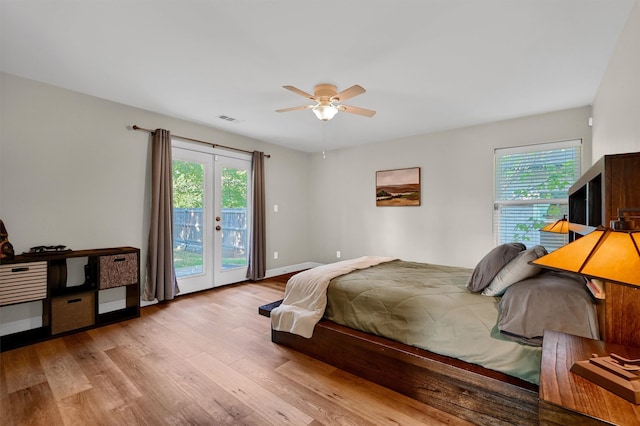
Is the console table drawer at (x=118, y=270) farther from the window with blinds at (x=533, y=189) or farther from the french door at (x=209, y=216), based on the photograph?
the window with blinds at (x=533, y=189)

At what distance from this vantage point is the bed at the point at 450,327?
1.57m

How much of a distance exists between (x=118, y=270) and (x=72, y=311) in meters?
0.53

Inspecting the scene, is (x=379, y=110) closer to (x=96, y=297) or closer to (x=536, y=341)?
(x=536, y=341)

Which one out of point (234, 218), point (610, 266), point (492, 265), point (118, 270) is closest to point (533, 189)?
point (492, 265)

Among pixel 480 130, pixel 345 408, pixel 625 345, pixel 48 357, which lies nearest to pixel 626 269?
pixel 625 345

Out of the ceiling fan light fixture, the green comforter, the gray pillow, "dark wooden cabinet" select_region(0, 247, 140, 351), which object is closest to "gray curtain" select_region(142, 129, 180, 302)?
"dark wooden cabinet" select_region(0, 247, 140, 351)

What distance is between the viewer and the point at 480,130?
4242mm

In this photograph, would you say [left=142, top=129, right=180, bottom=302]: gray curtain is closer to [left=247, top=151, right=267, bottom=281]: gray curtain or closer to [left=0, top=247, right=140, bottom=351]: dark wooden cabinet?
[left=0, top=247, right=140, bottom=351]: dark wooden cabinet

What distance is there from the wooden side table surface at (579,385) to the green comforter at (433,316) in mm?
358

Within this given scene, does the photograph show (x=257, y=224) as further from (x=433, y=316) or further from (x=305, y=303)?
(x=433, y=316)

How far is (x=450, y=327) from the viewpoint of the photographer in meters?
1.84

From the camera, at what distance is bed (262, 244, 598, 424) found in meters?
1.57

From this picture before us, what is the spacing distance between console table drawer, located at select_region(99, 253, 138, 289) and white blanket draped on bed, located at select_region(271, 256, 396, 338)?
5.96ft

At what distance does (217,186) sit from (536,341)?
4230 millimetres
